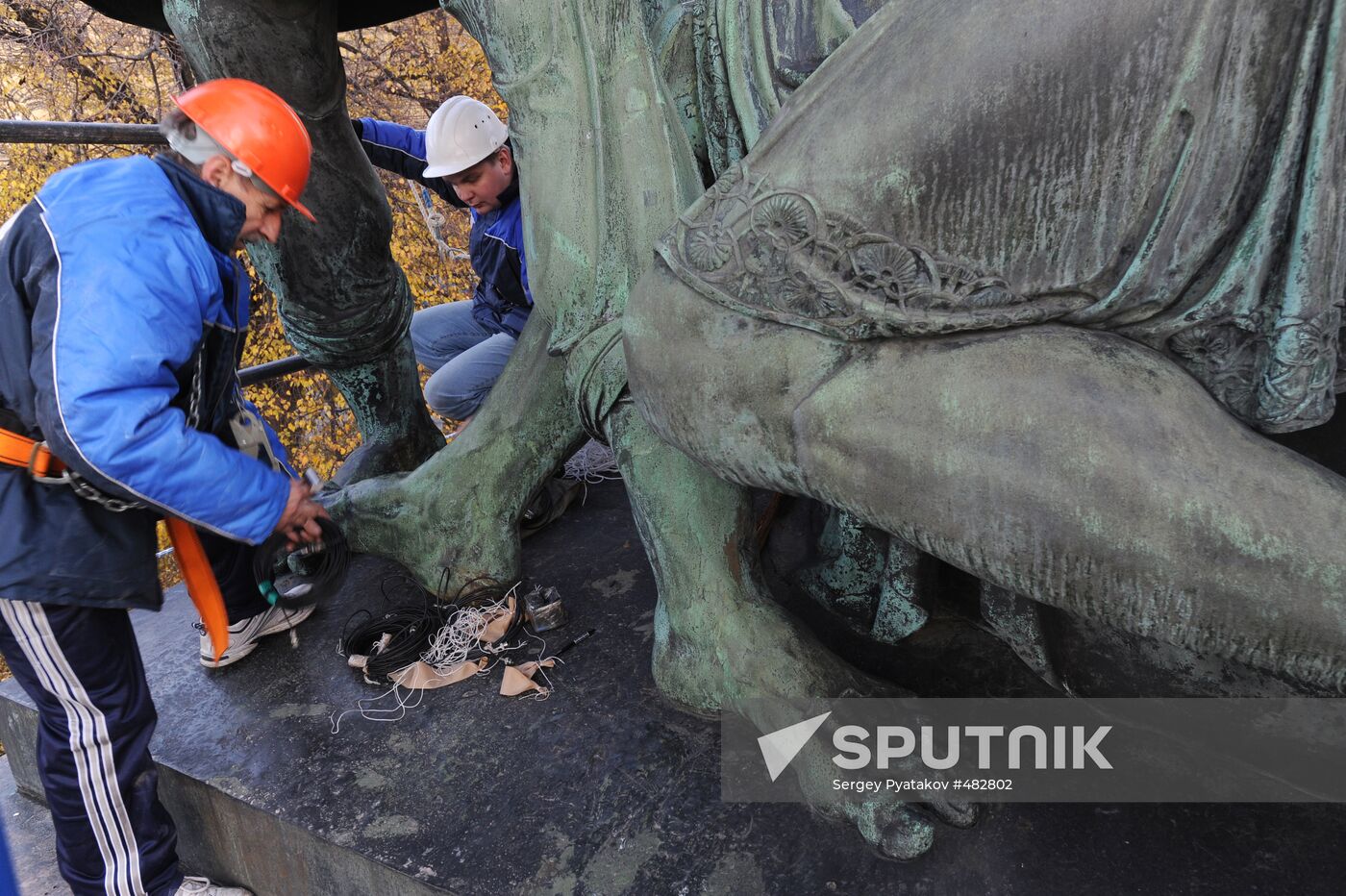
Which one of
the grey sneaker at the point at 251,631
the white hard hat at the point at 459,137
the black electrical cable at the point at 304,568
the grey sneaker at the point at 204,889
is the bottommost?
the grey sneaker at the point at 204,889

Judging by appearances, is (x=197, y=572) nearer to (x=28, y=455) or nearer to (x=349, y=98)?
(x=28, y=455)

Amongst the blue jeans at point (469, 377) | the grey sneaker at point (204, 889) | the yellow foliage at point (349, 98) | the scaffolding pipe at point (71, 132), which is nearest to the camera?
the grey sneaker at point (204, 889)

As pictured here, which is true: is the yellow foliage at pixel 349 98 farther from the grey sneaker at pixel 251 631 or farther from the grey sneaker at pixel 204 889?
the grey sneaker at pixel 204 889

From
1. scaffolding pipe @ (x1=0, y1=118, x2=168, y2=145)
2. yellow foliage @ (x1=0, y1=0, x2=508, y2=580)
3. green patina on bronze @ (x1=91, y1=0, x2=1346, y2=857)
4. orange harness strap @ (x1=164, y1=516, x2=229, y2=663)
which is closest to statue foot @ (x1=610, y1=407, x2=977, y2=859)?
green patina on bronze @ (x1=91, y1=0, x2=1346, y2=857)

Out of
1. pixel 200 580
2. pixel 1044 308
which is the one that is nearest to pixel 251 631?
pixel 200 580

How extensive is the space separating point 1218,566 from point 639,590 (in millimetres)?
1359

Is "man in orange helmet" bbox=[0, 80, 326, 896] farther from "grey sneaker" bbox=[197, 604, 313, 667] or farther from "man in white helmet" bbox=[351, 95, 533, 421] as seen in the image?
"man in white helmet" bbox=[351, 95, 533, 421]

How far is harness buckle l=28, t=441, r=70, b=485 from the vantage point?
1.60 metres

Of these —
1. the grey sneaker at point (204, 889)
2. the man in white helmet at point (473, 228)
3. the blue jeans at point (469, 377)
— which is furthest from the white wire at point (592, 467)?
the grey sneaker at point (204, 889)

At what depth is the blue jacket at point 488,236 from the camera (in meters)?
3.10

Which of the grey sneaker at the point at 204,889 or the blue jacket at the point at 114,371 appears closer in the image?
the blue jacket at the point at 114,371

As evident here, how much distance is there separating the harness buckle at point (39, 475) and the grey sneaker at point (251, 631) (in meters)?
0.62

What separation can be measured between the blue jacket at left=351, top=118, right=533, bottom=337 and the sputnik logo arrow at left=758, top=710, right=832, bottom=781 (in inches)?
73.2

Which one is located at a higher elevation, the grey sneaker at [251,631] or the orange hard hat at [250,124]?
the orange hard hat at [250,124]
